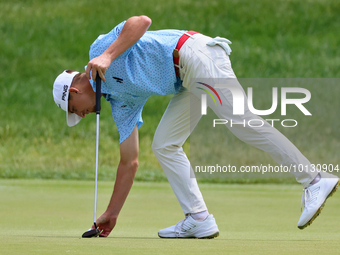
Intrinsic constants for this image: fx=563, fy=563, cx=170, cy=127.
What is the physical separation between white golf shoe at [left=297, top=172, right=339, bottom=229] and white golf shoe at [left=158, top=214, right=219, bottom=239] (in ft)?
1.65

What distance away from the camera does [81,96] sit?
3.00m

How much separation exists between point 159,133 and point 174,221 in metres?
0.72

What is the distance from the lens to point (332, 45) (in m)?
13.5

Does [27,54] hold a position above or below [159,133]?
below

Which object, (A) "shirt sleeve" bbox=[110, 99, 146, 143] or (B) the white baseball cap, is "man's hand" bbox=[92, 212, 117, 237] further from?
(B) the white baseball cap

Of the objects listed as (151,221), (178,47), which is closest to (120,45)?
(178,47)

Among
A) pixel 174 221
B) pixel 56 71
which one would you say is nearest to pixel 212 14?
pixel 56 71

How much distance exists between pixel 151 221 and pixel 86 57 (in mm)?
9575

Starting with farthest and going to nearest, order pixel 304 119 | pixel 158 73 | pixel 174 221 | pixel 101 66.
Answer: pixel 304 119 → pixel 174 221 → pixel 158 73 → pixel 101 66

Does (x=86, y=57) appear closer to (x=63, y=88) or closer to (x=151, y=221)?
(x=151, y=221)

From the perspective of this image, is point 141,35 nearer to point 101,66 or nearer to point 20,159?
point 101,66

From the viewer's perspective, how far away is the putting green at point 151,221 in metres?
2.24
